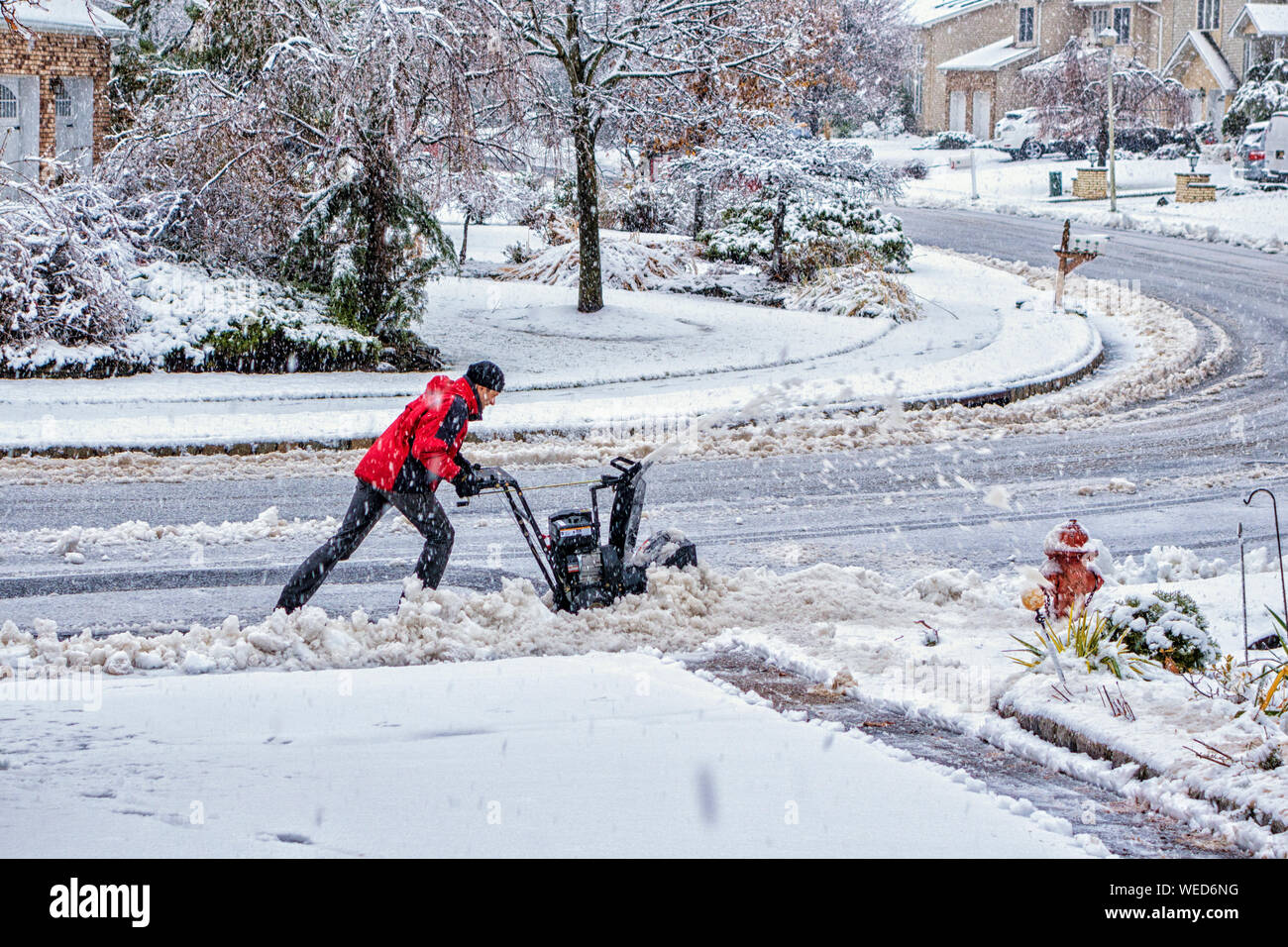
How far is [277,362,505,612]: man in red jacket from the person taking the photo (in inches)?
278

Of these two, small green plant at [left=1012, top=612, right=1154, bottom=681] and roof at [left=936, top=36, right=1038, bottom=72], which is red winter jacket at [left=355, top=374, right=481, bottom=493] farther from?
roof at [left=936, top=36, right=1038, bottom=72]

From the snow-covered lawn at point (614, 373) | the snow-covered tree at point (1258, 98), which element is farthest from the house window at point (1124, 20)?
the snow-covered lawn at point (614, 373)

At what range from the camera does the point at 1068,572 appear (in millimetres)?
7070

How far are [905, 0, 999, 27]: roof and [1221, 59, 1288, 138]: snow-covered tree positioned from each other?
50.3ft

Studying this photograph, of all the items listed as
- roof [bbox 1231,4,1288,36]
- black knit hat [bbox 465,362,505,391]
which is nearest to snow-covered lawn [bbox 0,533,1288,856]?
black knit hat [bbox 465,362,505,391]

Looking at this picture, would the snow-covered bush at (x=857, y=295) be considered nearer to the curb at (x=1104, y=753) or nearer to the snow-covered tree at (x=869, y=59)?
the curb at (x=1104, y=753)

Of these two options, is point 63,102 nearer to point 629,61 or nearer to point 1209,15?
point 629,61

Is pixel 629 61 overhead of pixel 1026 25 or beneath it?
beneath

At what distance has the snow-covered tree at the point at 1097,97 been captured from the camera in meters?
52.6

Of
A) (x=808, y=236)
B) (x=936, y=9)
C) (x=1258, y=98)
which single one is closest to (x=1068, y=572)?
(x=808, y=236)

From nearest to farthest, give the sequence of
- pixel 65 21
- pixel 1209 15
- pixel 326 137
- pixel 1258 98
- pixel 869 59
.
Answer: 1. pixel 326 137
2. pixel 65 21
3. pixel 1258 98
4. pixel 1209 15
5. pixel 869 59

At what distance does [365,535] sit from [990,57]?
59722mm

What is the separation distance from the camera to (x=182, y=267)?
1816cm

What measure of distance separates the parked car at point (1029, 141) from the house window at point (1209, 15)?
7.78 m
